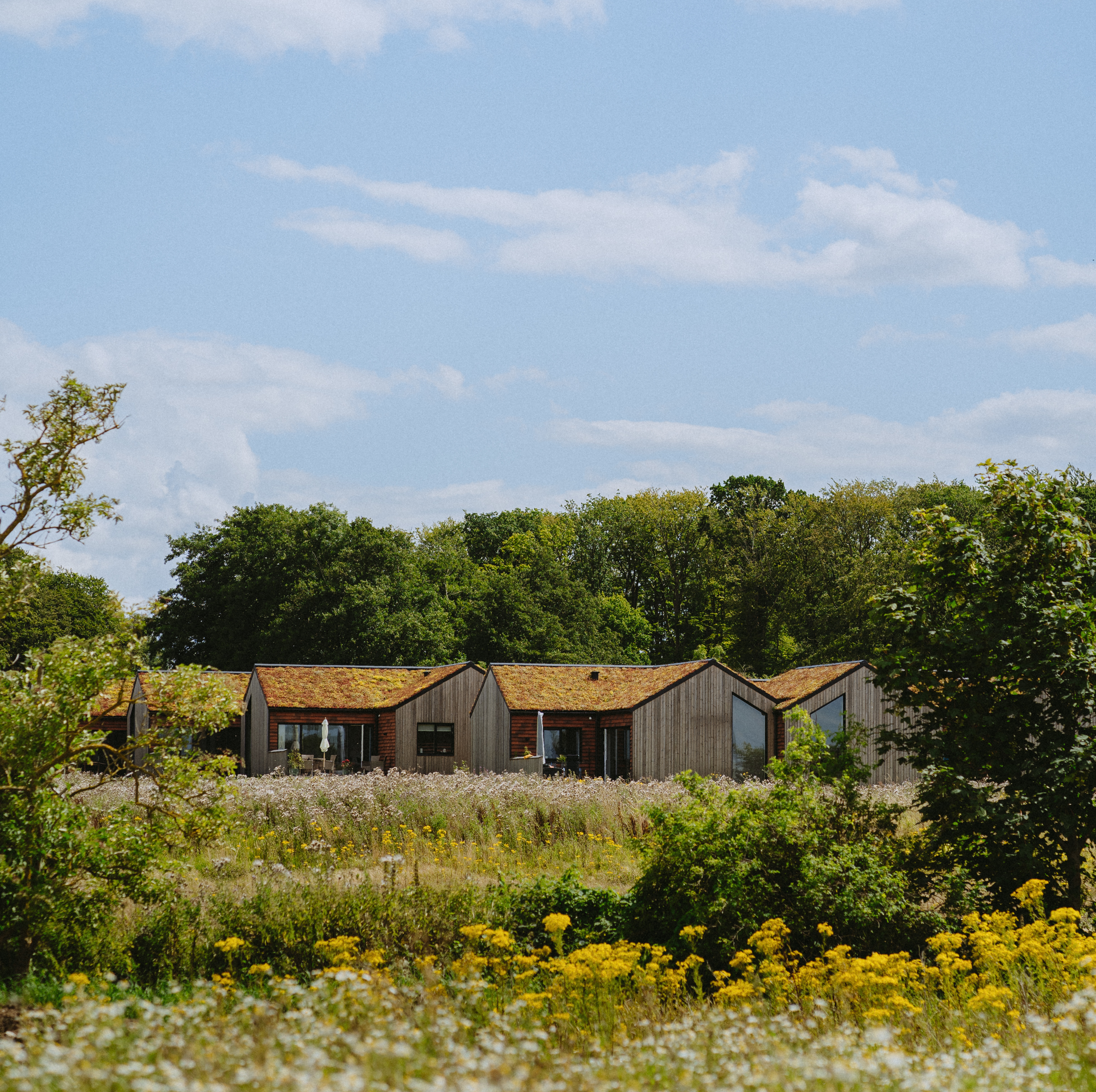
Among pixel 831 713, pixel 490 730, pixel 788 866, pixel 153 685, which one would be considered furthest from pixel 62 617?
pixel 788 866

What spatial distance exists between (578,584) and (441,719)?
15623 millimetres

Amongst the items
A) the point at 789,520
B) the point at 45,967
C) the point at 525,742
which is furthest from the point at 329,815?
the point at 789,520

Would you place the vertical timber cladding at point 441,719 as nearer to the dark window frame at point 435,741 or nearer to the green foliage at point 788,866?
the dark window frame at point 435,741

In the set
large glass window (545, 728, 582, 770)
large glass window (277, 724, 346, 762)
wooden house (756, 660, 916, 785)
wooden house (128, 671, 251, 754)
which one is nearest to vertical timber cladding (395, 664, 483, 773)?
large glass window (277, 724, 346, 762)

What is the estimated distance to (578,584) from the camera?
5503 centimetres

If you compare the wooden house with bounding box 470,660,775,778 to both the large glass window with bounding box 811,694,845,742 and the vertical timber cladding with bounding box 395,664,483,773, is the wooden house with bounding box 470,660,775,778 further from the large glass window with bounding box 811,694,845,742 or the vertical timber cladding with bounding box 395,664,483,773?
the vertical timber cladding with bounding box 395,664,483,773

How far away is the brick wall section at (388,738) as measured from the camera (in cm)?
4059

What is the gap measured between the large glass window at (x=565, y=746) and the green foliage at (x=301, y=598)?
1337cm

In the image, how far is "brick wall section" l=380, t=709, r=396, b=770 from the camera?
40.6m

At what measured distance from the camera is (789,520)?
58219 mm

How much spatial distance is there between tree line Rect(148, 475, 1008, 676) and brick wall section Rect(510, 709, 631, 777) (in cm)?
1317

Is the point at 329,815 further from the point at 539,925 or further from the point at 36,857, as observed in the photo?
the point at 36,857

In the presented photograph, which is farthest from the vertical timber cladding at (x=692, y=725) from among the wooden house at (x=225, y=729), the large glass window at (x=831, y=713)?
the wooden house at (x=225, y=729)

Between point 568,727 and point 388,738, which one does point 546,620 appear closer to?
point 388,738
